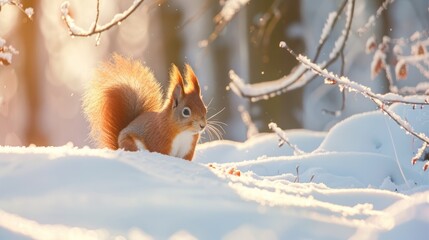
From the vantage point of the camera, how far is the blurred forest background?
8913 mm

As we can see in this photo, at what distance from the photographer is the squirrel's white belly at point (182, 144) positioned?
4.46 m

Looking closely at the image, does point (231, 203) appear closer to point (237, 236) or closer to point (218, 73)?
point (237, 236)

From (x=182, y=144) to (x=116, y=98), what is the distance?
0.68 m

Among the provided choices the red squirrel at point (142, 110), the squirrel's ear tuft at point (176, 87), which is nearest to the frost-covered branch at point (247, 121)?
the red squirrel at point (142, 110)

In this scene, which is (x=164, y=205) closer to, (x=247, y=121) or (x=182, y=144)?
(x=182, y=144)

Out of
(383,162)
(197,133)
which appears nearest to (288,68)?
(383,162)

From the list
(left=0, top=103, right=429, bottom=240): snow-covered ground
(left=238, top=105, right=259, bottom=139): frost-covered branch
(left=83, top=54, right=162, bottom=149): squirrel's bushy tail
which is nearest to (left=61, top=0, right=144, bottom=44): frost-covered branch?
(left=0, top=103, right=429, bottom=240): snow-covered ground

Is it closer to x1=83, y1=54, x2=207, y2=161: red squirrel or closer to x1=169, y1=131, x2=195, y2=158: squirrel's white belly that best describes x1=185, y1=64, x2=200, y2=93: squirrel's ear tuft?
x1=83, y1=54, x2=207, y2=161: red squirrel

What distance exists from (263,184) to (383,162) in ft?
9.46

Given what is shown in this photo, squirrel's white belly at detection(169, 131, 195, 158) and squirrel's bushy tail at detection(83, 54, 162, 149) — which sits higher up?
squirrel's bushy tail at detection(83, 54, 162, 149)

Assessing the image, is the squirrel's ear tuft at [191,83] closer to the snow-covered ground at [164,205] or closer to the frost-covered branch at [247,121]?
A: the frost-covered branch at [247,121]

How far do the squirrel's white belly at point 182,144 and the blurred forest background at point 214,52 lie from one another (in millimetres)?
866

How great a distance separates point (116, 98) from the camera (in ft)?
16.1

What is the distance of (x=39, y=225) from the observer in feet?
6.33
